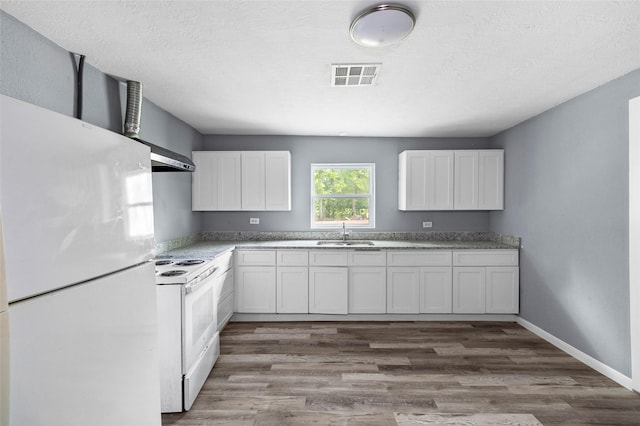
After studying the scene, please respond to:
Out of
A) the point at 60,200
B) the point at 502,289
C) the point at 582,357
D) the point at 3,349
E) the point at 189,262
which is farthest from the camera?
the point at 502,289

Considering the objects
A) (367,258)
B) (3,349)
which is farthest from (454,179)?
(3,349)

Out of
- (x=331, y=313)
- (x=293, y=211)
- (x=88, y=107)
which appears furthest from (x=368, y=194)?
(x=88, y=107)

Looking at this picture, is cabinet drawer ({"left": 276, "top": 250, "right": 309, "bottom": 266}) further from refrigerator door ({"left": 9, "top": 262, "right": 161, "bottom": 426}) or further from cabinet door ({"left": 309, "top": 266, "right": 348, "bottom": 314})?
refrigerator door ({"left": 9, "top": 262, "right": 161, "bottom": 426})

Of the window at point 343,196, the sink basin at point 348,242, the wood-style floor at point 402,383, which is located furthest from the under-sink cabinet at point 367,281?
the window at point 343,196

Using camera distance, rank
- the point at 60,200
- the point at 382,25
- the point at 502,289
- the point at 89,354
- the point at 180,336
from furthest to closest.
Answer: the point at 502,289
the point at 180,336
the point at 382,25
the point at 89,354
the point at 60,200

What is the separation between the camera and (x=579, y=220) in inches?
105

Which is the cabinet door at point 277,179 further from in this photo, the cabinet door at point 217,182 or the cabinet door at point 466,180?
the cabinet door at point 466,180

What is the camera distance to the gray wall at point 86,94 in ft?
5.08

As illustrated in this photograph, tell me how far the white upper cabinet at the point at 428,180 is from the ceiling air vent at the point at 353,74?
5.88 feet

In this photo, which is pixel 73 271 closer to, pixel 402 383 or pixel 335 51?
pixel 335 51

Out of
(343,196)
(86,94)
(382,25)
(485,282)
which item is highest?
(382,25)

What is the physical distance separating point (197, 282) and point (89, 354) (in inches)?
50.1

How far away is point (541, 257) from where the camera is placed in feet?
10.3

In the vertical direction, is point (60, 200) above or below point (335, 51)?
below
